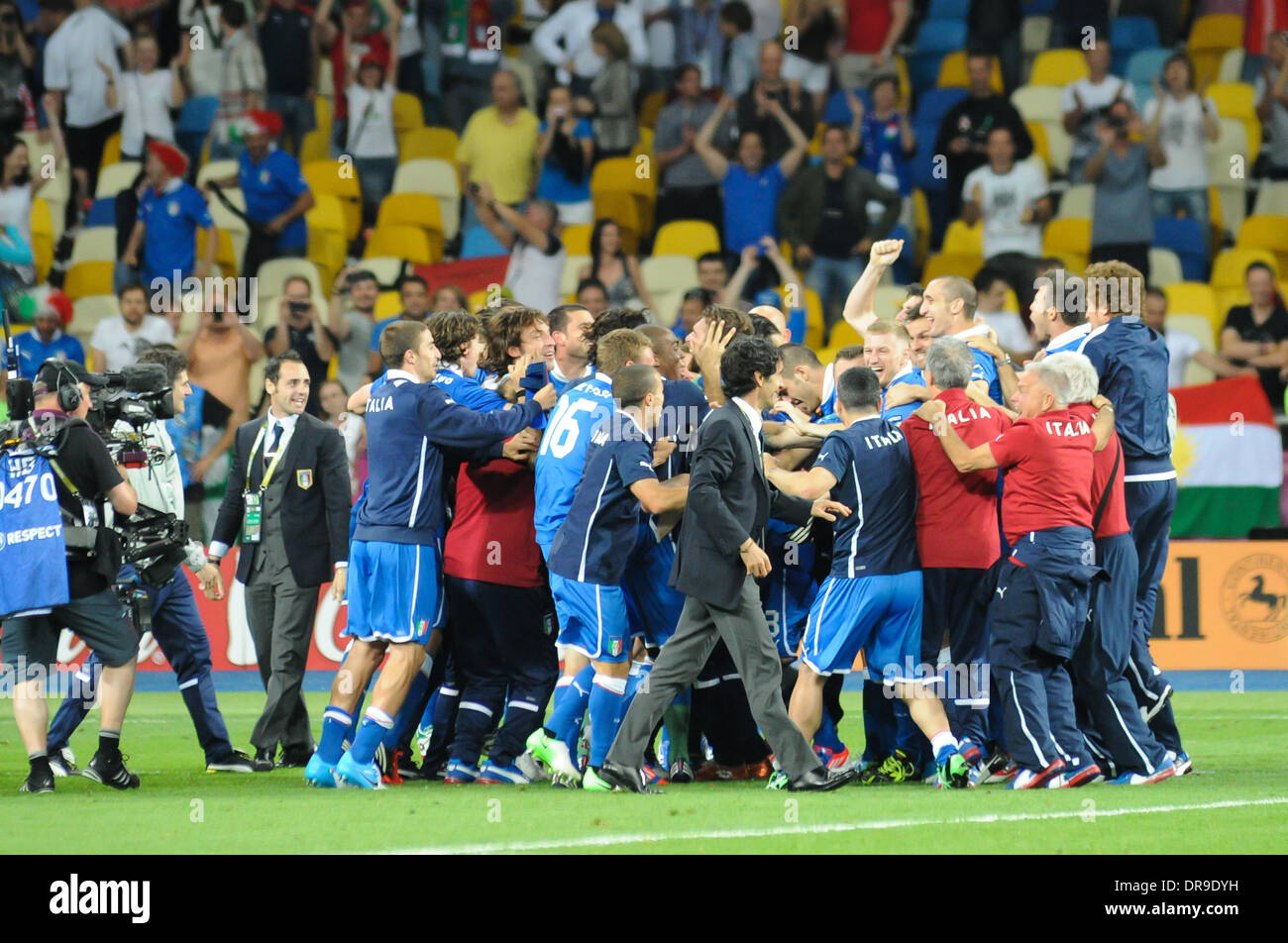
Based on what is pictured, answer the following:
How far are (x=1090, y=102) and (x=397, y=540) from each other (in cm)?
1260

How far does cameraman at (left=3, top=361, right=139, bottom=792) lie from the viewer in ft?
28.7

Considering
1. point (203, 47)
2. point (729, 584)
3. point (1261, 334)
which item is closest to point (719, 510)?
point (729, 584)

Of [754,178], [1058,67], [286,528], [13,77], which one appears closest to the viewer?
[286,528]

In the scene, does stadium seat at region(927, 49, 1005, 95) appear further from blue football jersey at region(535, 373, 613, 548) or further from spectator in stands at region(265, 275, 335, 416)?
blue football jersey at region(535, 373, 613, 548)

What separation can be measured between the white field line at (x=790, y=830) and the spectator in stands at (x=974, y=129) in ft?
38.7

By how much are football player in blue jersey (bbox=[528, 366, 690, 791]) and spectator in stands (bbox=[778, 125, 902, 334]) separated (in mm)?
9701

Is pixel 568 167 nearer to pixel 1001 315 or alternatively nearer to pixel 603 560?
pixel 1001 315

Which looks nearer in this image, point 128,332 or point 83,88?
point 128,332

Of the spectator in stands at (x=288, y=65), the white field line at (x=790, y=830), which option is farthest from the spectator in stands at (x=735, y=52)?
the white field line at (x=790, y=830)

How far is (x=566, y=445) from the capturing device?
8.81m

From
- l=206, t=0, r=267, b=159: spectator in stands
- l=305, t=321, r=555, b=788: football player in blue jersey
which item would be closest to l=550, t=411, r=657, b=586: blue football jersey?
l=305, t=321, r=555, b=788: football player in blue jersey

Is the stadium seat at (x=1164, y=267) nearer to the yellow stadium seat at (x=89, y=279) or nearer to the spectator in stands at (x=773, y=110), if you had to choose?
the spectator in stands at (x=773, y=110)

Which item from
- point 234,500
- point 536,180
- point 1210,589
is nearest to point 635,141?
point 536,180

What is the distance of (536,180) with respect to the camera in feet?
63.3
